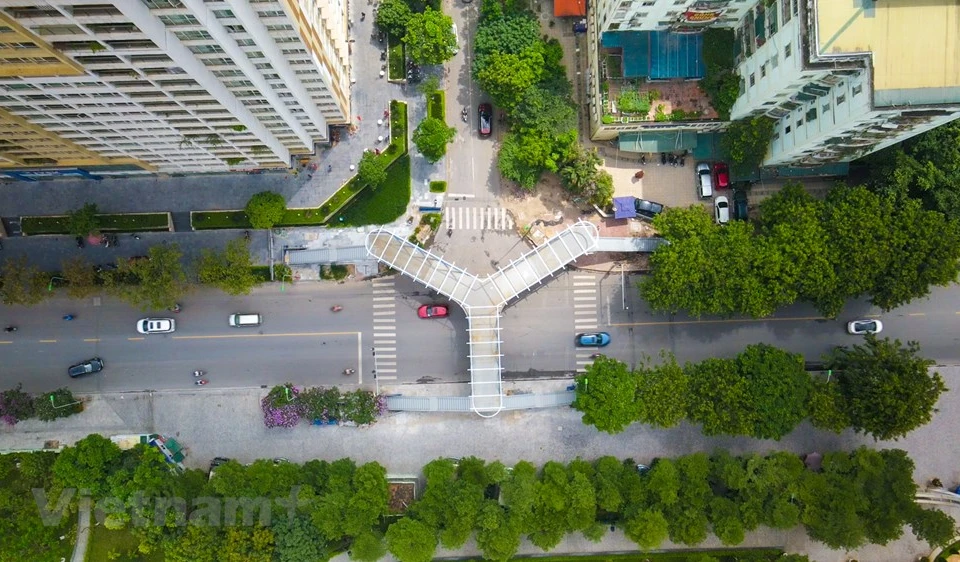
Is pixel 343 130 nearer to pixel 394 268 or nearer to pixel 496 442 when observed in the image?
pixel 394 268

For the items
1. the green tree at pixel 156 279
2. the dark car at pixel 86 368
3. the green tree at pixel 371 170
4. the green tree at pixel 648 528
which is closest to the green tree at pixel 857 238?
the green tree at pixel 648 528

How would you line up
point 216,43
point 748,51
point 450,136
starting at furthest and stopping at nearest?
point 450,136
point 748,51
point 216,43

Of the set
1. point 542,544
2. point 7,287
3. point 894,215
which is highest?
point 894,215

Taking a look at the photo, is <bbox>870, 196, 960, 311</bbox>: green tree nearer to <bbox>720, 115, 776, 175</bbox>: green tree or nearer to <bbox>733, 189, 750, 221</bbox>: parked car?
<bbox>733, 189, 750, 221</bbox>: parked car

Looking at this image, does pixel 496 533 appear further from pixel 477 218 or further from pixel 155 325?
pixel 155 325

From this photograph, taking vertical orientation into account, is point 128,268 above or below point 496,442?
above

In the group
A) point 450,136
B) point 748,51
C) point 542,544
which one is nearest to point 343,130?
point 450,136

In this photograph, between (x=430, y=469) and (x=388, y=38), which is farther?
(x=388, y=38)

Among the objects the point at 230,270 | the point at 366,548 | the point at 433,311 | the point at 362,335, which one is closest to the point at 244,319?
the point at 230,270
